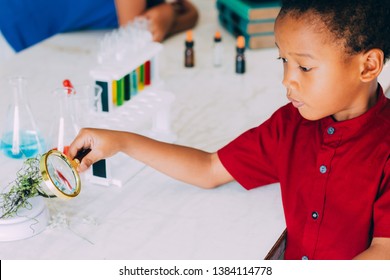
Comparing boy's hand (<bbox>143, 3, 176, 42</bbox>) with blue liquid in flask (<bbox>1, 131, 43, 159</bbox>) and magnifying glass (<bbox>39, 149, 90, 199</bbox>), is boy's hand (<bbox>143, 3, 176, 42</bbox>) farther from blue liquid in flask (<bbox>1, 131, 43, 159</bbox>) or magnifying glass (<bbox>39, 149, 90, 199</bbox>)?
magnifying glass (<bbox>39, 149, 90, 199</bbox>)

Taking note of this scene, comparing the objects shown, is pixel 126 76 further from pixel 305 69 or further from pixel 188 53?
pixel 188 53

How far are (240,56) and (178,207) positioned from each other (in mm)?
873

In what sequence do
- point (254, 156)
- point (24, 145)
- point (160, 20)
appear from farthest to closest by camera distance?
point (160, 20) → point (24, 145) → point (254, 156)

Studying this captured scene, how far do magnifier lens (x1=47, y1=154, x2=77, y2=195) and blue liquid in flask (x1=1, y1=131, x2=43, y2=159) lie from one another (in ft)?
1.03

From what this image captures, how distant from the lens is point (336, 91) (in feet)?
3.88

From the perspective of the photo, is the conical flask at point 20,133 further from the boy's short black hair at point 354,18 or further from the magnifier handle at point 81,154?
the boy's short black hair at point 354,18

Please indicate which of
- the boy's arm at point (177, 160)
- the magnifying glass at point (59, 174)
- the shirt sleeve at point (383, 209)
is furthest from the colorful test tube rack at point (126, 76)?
the shirt sleeve at point (383, 209)

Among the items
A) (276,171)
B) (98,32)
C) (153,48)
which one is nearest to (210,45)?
(98,32)

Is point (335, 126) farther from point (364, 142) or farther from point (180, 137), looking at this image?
point (180, 137)

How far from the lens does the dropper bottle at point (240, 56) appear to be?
2.05 meters

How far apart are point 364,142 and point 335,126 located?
66 millimetres

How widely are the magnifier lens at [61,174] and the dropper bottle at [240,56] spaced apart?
1.01m

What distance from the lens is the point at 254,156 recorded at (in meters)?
1.36

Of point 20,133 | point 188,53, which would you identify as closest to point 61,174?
point 20,133
